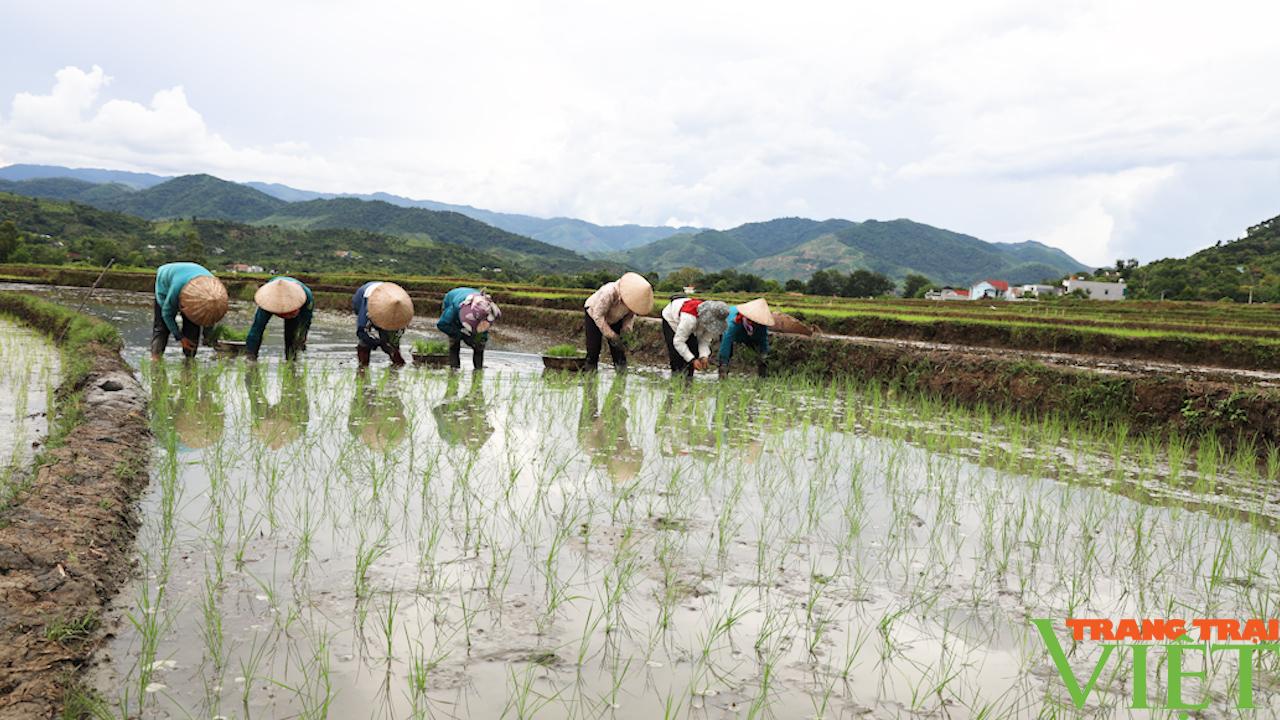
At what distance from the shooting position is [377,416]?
6.28 m

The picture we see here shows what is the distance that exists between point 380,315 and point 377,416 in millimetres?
2793

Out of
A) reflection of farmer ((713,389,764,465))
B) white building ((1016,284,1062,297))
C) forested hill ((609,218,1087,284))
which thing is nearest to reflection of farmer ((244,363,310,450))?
reflection of farmer ((713,389,764,465))

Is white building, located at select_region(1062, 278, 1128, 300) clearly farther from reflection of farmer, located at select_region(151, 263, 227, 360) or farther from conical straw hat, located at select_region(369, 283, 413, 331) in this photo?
reflection of farmer, located at select_region(151, 263, 227, 360)

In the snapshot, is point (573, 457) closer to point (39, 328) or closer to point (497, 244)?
point (39, 328)

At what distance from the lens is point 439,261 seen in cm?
6756

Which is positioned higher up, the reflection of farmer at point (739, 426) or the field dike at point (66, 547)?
the reflection of farmer at point (739, 426)

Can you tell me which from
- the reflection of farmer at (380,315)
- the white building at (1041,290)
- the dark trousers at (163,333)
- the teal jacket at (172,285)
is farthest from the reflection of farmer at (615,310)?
the white building at (1041,290)

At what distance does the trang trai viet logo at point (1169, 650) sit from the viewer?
242 centimetres

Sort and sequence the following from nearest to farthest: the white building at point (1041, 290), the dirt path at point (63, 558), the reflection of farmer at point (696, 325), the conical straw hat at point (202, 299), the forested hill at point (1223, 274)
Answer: the dirt path at point (63, 558) → the conical straw hat at point (202, 299) → the reflection of farmer at point (696, 325) → the forested hill at point (1223, 274) → the white building at point (1041, 290)

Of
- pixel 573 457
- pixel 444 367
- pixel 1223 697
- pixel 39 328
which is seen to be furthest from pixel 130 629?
pixel 39 328

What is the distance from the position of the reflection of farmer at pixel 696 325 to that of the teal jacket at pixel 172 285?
511 centimetres

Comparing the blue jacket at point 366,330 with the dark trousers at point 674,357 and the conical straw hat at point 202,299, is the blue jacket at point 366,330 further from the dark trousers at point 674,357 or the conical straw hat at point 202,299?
the dark trousers at point 674,357

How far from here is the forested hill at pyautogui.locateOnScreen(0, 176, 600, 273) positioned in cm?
11138

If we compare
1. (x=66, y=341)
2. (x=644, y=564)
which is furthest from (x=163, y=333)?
(x=644, y=564)
